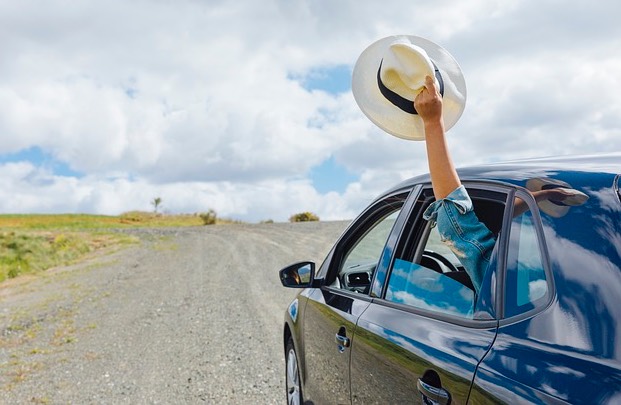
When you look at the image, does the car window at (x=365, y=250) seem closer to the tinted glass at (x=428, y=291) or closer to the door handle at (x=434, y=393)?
the tinted glass at (x=428, y=291)

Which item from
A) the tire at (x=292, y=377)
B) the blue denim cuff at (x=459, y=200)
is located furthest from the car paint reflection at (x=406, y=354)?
the tire at (x=292, y=377)

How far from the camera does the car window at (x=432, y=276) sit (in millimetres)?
2299

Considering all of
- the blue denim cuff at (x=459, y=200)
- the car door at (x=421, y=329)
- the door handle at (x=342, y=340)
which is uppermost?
the blue denim cuff at (x=459, y=200)

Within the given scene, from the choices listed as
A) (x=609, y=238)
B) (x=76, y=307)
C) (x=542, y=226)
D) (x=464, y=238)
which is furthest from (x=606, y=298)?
(x=76, y=307)

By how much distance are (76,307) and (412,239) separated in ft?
33.7

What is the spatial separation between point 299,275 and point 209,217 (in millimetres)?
42855

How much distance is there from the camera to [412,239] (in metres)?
2.99

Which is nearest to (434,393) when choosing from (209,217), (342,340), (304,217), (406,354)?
(406,354)

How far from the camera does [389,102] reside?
9.18 feet

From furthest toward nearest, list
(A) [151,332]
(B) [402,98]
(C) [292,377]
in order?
(A) [151,332] → (C) [292,377] → (B) [402,98]

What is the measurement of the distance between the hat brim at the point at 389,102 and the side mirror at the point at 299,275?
123 cm

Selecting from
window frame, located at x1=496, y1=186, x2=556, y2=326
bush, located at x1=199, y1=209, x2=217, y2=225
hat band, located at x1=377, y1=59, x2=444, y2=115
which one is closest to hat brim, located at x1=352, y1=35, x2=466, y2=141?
hat band, located at x1=377, y1=59, x2=444, y2=115

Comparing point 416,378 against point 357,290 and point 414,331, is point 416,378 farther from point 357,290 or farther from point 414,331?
point 357,290

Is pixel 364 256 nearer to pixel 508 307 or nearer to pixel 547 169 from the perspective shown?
pixel 547 169
